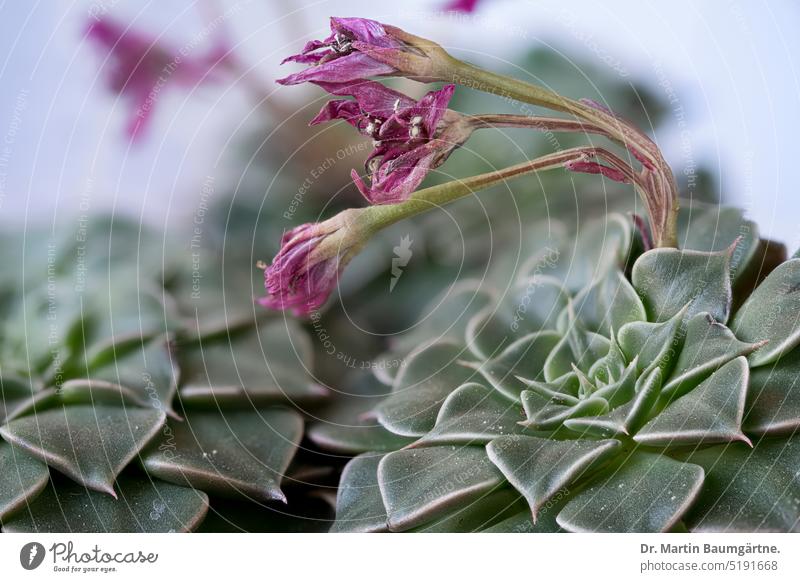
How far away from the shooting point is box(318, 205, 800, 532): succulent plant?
345 millimetres

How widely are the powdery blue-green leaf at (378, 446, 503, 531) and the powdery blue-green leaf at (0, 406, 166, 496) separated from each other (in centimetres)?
13

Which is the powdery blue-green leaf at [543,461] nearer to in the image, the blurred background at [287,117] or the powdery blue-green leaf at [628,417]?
the powdery blue-green leaf at [628,417]

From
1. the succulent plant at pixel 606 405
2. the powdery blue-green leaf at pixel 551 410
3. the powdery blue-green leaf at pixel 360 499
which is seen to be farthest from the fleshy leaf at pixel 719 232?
the powdery blue-green leaf at pixel 360 499

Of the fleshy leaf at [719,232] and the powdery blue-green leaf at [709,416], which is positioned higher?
the fleshy leaf at [719,232]

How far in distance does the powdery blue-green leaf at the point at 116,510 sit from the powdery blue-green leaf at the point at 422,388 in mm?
113

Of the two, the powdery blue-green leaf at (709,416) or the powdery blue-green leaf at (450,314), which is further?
the powdery blue-green leaf at (450,314)

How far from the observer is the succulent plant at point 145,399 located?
39cm

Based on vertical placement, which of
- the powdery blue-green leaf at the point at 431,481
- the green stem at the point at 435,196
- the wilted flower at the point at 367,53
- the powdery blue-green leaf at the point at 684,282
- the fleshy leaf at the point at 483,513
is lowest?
the fleshy leaf at the point at 483,513

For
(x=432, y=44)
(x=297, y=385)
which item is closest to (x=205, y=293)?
(x=297, y=385)

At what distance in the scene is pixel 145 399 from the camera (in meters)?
0.41

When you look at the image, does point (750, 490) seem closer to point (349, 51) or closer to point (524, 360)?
point (524, 360)
